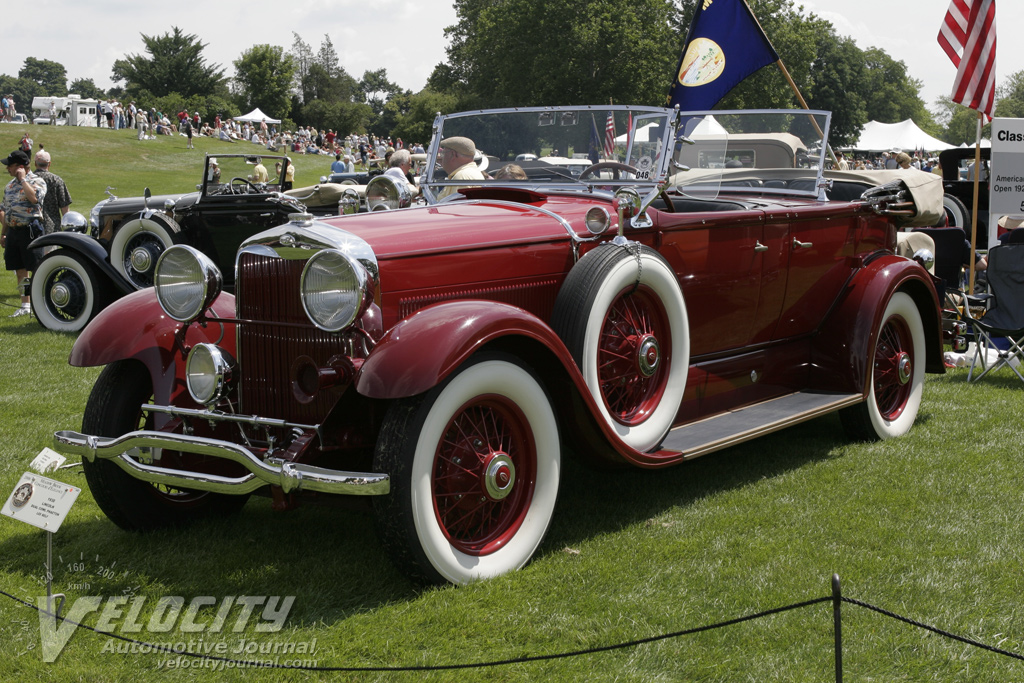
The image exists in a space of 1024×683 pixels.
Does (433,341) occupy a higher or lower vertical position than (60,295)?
higher

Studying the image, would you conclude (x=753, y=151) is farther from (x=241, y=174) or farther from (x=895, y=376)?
(x=241, y=174)

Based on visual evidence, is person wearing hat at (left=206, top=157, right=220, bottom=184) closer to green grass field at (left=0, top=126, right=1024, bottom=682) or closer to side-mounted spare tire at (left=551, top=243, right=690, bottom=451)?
green grass field at (left=0, top=126, right=1024, bottom=682)

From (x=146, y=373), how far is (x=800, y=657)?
9.11ft

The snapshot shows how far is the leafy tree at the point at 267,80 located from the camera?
2657 inches

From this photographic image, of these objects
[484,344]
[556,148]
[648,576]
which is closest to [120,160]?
[556,148]

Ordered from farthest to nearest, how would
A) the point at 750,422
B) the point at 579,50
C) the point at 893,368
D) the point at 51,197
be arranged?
the point at 579,50
the point at 51,197
the point at 893,368
the point at 750,422

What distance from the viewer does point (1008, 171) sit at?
9.20 m

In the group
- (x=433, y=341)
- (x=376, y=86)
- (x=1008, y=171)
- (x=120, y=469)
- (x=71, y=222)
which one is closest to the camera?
(x=433, y=341)

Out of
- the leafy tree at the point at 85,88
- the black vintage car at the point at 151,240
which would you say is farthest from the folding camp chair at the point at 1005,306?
the leafy tree at the point at 85,88

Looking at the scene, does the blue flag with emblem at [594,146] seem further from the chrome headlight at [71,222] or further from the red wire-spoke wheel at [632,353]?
the chrome headlight at [71,222]

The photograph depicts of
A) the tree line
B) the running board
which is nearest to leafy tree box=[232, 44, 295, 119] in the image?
the tree line

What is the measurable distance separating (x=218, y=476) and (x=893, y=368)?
13.2ft

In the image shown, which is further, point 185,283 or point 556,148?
point 556,148

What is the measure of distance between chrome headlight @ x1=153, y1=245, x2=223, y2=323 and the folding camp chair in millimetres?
5706
